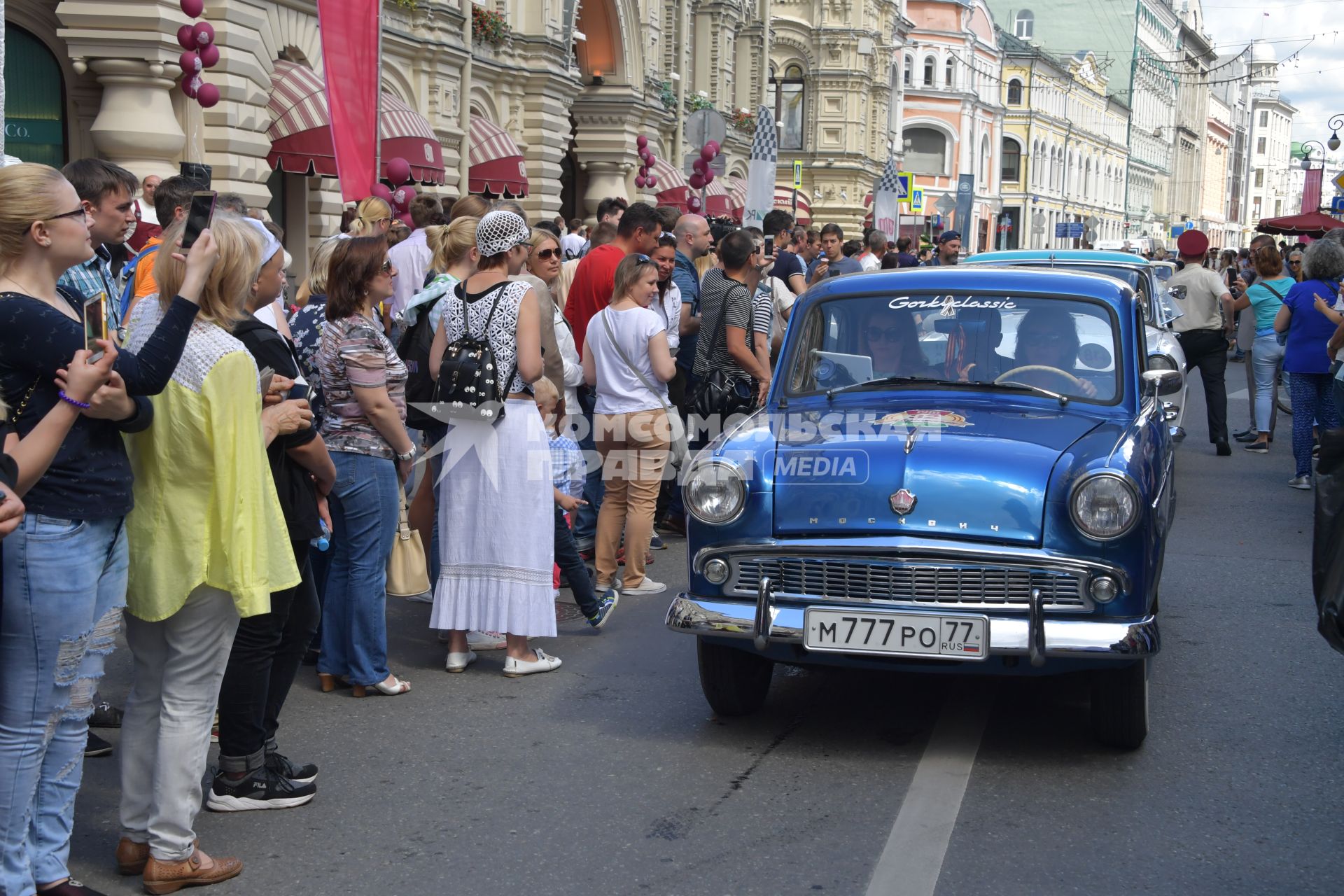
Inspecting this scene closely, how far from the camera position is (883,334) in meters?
6.49

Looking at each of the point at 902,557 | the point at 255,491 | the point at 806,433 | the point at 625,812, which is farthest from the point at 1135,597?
the point at 255,491

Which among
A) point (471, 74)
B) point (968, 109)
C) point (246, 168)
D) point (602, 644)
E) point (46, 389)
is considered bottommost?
point (602, 644)

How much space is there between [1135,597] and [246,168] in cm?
1485

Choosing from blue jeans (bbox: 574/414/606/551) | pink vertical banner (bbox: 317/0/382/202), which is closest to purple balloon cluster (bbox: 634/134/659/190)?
pink vertical banner (bbox: 317/0/382/202)

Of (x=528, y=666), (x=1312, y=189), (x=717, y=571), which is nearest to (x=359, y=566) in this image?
(x=528, y=666)

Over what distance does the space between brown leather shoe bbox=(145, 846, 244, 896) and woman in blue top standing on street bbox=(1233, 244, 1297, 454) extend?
11709 mm

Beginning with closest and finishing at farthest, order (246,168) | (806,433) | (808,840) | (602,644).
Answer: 1. (808,840)
2. (806,433)
3. (602,644)
4. (246,168)

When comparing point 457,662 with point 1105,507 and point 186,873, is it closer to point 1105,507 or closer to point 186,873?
point 186,873

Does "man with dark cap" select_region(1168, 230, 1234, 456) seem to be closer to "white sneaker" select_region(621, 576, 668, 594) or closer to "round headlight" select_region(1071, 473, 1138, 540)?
"white sneaker" select_region(621, 576, 668, 594)

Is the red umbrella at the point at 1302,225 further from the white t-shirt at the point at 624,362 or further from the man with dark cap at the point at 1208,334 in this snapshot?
the white t-shirt at the point at 624,362

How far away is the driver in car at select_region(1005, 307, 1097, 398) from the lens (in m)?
6.21

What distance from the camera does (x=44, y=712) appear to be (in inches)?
145

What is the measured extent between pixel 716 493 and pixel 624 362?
236cm

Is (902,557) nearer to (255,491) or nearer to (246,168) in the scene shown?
(255,491)
